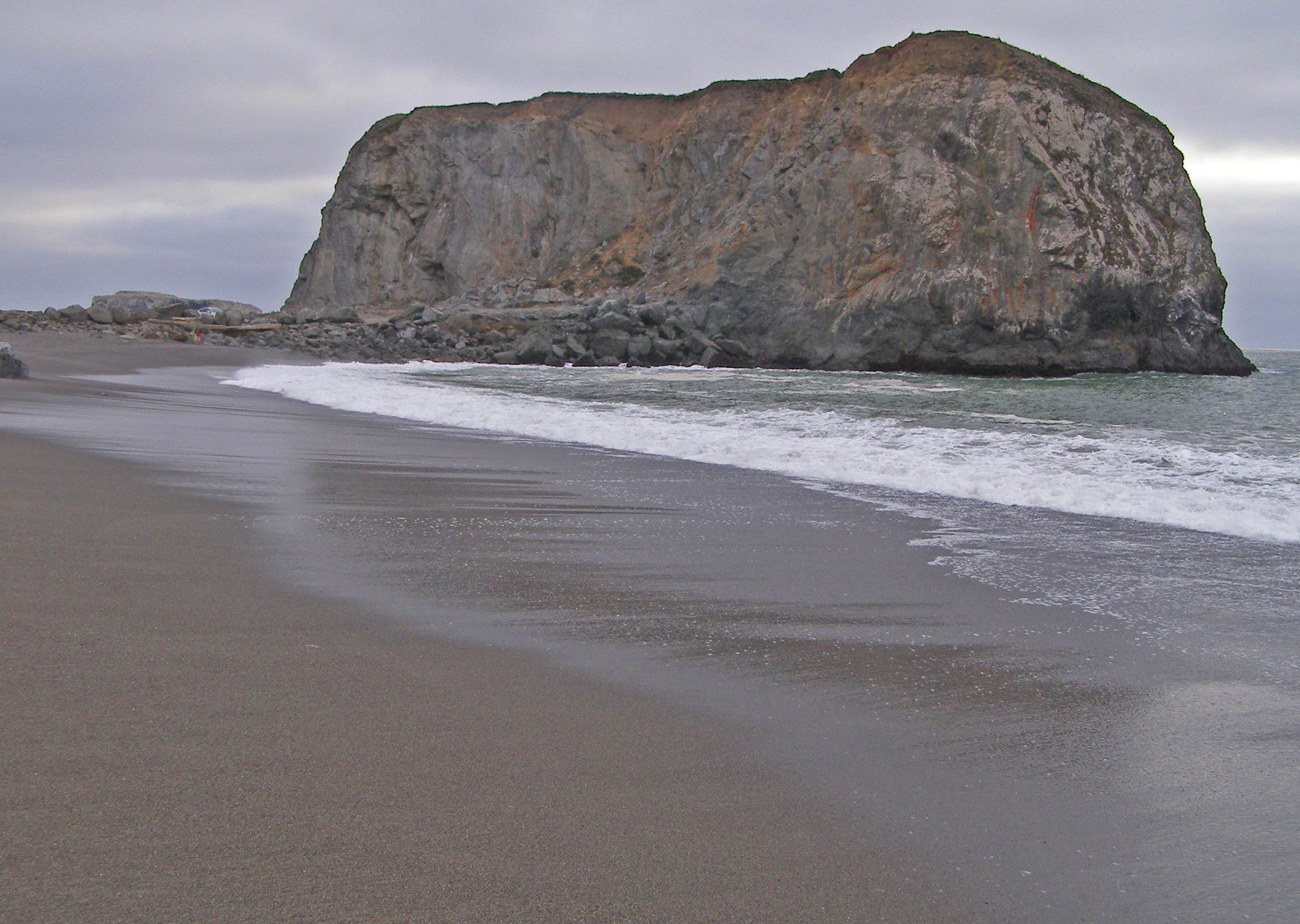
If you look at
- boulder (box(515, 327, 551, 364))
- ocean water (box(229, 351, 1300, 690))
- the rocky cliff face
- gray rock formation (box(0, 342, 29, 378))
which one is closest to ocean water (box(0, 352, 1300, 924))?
ocean water (box(229, 351, 1300, 690))

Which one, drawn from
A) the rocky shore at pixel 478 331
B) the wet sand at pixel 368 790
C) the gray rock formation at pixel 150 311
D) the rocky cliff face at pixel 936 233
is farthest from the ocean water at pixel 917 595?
the gray rock formation at pixel 150 311

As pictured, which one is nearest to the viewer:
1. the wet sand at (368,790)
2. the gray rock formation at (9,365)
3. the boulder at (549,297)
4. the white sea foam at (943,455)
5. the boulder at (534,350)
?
the wet sand at (368,790)

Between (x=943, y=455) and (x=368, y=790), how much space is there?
266 inches

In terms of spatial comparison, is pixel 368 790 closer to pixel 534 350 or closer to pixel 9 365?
pixel 9 365

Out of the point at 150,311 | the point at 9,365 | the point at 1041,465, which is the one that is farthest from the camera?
the point at 150,311

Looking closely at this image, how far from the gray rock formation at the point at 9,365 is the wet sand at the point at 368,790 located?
12.0 metres

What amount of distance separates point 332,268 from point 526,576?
4885cm

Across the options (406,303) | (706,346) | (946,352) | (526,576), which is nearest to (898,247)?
(946,352)

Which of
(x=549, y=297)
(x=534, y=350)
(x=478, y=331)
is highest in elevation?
(x=549, y=297)

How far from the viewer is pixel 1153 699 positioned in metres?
2.53

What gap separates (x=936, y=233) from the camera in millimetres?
30406

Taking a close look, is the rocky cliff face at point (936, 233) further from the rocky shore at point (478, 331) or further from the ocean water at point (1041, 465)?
the ocean water at point (1041, 465)

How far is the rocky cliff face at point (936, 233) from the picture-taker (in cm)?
2956

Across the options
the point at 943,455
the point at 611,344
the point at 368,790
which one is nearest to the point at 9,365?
the point at 943,455
